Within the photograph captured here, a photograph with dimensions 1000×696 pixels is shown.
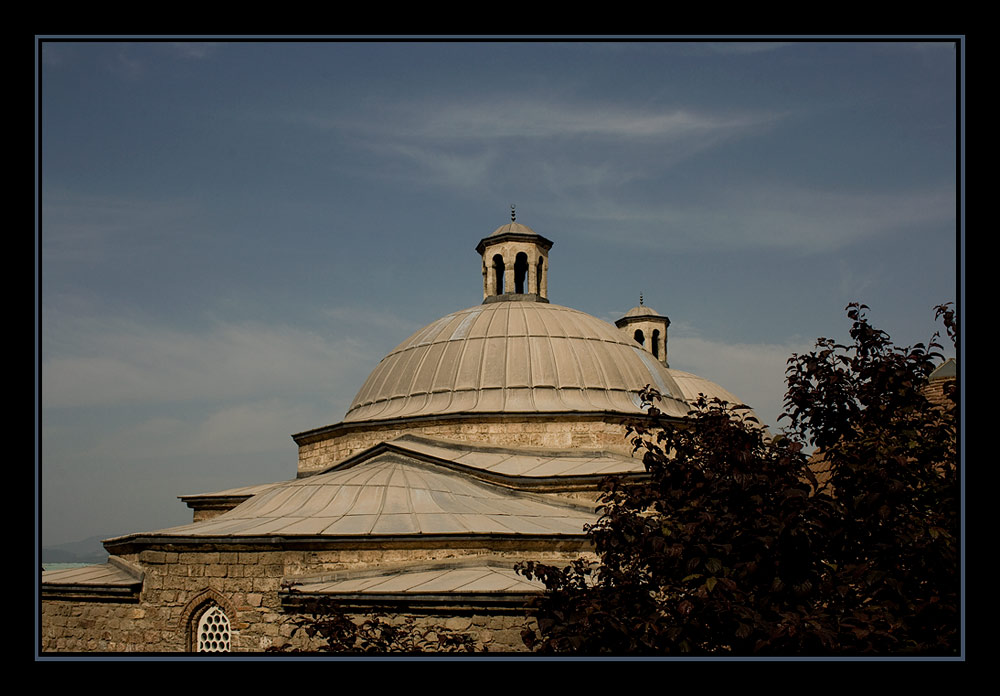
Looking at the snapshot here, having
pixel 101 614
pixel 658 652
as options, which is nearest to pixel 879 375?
pixel 658 652

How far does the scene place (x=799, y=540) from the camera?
7426mm

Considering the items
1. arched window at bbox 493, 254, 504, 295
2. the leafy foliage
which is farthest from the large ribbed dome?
the leafy foliage

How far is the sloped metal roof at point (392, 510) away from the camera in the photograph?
45.9ft

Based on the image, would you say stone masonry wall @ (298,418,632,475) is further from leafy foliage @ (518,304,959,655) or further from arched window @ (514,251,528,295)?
leafy foliage @ (518,304,959,655)

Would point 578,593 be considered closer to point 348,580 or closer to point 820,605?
point 820,605

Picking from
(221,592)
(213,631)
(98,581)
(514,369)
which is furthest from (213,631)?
(514,369)

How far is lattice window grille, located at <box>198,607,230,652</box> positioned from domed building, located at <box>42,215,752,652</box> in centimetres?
2

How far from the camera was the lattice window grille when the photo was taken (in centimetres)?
1314

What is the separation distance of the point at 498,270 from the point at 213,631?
1468 centimetres

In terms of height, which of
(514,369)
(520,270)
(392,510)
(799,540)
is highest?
(520,270)

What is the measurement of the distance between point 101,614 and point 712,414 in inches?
378

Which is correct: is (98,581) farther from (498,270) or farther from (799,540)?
(498,270)

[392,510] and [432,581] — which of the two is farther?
[392,510]

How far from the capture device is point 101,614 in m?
14.1
